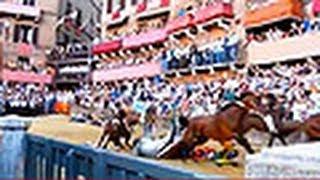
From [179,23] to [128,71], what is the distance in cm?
496

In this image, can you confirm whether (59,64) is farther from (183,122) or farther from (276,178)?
(276,178)

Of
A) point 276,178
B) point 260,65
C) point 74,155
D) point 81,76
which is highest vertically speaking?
point 276,178

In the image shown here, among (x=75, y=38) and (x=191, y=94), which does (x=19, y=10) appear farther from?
(x=191, y=94)

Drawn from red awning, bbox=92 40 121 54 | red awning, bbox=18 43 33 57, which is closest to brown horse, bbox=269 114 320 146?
red awning, bbox=92 40 121 54

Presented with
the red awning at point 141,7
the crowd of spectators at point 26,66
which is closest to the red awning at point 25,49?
the crowd of spectators at point 26,66

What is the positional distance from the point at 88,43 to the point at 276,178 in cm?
3857

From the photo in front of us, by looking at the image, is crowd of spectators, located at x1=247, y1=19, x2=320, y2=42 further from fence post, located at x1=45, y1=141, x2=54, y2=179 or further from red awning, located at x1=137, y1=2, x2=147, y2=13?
fence post, located at x1=45, y1=141, x2=54, y2=179

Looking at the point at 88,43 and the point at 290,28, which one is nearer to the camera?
the point at 290,28

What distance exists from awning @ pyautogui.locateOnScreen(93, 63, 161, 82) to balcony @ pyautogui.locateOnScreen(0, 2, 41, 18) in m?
5.61

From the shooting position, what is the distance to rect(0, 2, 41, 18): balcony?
1499 inches

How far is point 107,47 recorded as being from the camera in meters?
35.8

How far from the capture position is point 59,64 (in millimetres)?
38531

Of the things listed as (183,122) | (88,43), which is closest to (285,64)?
(183,122)

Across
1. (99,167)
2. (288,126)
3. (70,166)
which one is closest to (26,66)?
(288,126)
